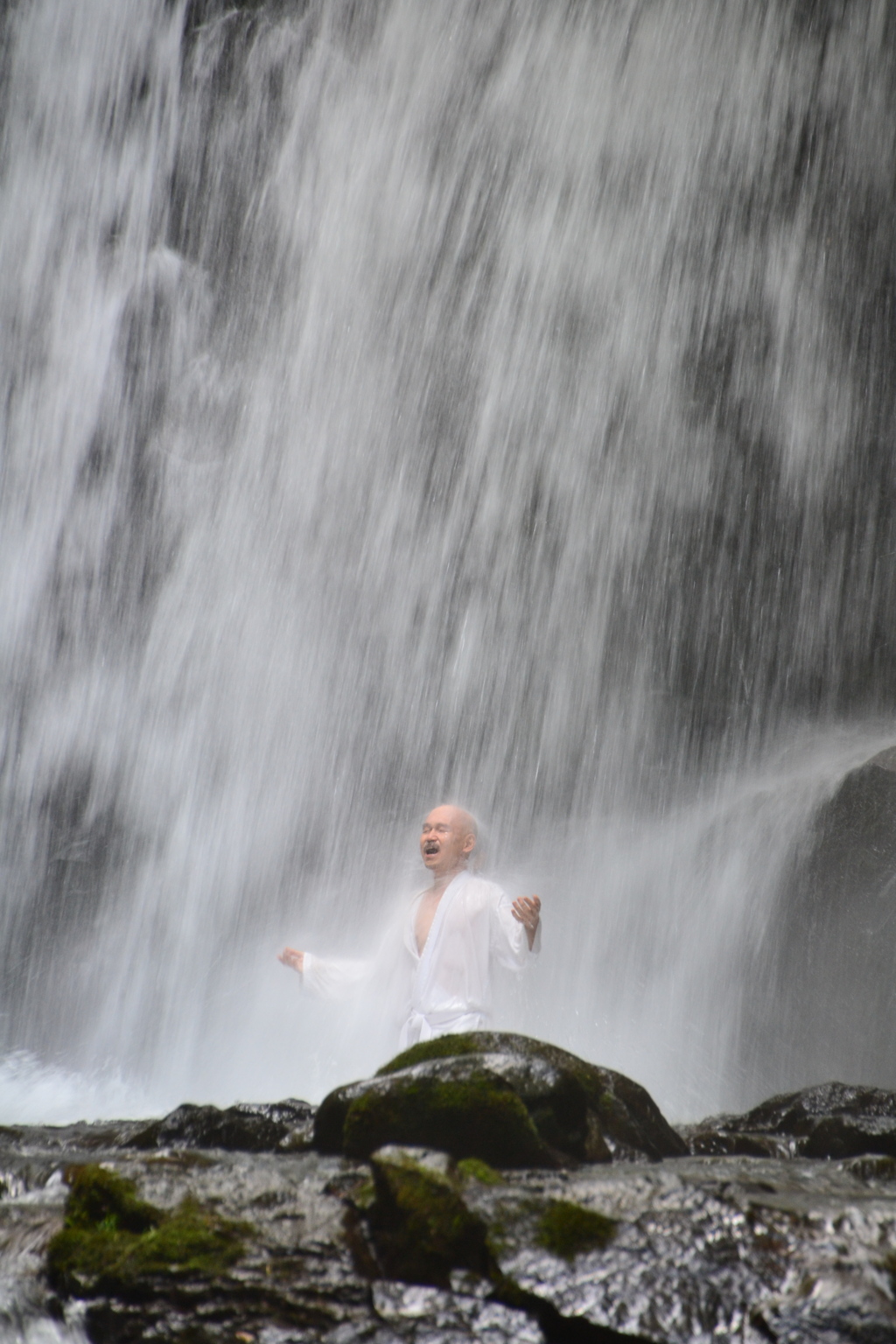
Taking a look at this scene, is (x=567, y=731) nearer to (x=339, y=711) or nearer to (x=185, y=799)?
(x=339, y=711)

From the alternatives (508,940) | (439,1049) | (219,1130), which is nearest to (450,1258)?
(439,1049)

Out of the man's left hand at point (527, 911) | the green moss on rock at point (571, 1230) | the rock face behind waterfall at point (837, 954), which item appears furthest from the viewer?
the rock face behind waterfall at point (837, 954)

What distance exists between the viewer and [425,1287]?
247 centimetres

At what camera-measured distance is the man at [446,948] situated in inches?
229

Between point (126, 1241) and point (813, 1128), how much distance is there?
10.7 ft

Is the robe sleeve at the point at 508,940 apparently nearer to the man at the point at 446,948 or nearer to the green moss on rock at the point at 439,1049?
the man at the point at 446,948

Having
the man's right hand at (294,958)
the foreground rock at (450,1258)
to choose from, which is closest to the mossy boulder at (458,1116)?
the foreground rock at (450,1258)

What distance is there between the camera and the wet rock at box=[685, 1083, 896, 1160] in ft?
13.9

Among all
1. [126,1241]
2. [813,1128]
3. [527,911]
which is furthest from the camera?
[527,911]

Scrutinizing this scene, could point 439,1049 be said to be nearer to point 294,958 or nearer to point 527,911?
point 527,911

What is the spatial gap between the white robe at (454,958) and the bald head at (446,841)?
14 cm

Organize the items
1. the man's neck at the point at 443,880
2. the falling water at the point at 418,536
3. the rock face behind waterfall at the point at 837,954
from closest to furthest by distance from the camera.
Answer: the man's neck at the point at 443,880 < the rock face behind waterfall at the point at 837,954 < the falling water at the point at 418,536

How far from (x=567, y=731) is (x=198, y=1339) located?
11.8 m

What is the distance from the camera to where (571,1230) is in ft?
8.24
